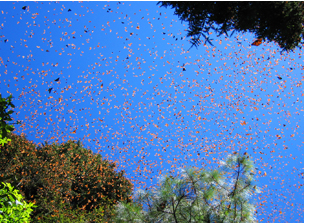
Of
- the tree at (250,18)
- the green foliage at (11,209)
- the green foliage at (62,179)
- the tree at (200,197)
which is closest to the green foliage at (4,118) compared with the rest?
the green foliage at (11,209)

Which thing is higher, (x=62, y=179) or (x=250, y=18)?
(x=250, y=18)

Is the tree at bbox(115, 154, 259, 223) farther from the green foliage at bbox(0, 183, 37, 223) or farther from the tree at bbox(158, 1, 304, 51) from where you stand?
the tree at bbox(158, 1, 304, 51)

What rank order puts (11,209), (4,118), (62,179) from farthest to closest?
1. (62,179)
2. (4,118)
3. (11,209)

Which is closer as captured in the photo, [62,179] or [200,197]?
[200,197]

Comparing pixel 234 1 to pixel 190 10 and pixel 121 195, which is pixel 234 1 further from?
pixel 121 195

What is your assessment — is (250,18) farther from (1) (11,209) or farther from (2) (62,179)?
(2) (62,179)

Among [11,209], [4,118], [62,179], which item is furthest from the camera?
[62,179]

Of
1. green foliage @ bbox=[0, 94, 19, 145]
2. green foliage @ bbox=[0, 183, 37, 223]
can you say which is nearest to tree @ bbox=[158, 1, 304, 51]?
green foliage @ bbox=[0, 94, 19, 145]

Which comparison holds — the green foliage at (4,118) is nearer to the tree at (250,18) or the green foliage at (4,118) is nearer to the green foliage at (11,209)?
→ the green foliage at (11,209)

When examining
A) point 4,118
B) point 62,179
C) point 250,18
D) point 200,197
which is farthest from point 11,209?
point 62,179
